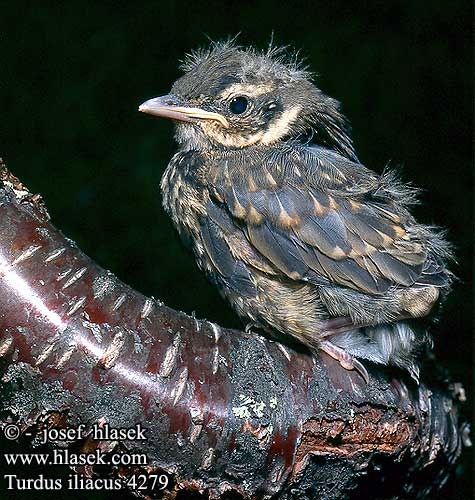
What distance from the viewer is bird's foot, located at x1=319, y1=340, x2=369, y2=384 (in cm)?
301

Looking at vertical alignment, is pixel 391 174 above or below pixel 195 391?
above

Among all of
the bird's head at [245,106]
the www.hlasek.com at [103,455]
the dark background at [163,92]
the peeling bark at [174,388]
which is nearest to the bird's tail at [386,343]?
the peeling bark at [174,388]

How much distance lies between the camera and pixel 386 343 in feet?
10.4

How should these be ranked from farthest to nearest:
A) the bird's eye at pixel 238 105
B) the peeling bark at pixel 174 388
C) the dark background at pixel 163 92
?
the dark background at pixel 163 92
the bird's eye at pixel 238 105
the peeling bark at pixel 174 388

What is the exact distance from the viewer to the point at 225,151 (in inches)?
128

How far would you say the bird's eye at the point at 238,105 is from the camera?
3242 mm

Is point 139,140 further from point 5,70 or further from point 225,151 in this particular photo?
point 225,151

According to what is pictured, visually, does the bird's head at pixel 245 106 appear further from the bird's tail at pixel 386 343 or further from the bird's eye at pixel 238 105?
the bird's tail at pixel 386 343

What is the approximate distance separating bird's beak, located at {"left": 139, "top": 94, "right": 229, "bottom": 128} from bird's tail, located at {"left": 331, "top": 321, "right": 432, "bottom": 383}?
904 mm

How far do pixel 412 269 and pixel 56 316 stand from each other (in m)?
1.27

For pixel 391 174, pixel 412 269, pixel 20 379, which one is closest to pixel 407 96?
pixel 391 174

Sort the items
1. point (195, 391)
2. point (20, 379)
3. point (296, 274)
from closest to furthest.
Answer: point (20, 379) < point (195, 391) < point (296, 274)

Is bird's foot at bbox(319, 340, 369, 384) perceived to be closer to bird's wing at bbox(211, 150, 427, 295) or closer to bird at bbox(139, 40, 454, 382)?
bird at bbox(139, 40, 454, 382)

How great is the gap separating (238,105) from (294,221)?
54cm
